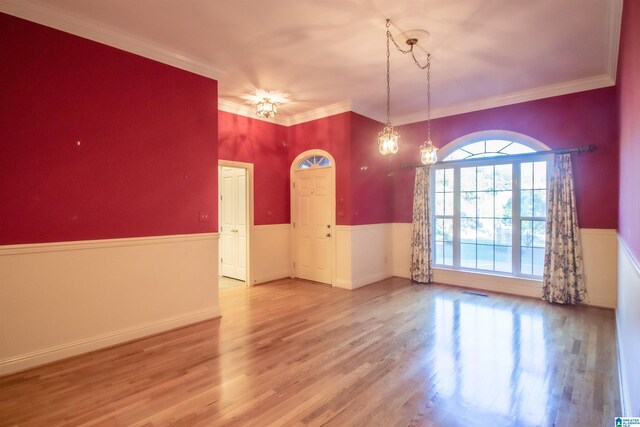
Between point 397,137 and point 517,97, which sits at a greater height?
point 517,97

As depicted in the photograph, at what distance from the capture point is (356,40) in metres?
3.46

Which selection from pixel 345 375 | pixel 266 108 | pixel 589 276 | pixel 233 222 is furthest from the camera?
pixel 233 222

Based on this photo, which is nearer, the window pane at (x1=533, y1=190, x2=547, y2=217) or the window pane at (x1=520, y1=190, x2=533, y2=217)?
the window pane at (x1=533, y1=190, x2=547, y2=217)

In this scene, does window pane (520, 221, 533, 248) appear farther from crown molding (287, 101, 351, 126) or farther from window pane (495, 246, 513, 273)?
crown molding (287, 101, 351, 126)

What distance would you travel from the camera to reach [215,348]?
322 cm

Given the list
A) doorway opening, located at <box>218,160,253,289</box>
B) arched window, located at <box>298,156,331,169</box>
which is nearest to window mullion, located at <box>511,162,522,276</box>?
arched window, located at <box>298,156,331,169</box>

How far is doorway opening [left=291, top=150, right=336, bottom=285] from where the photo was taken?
19.1ft

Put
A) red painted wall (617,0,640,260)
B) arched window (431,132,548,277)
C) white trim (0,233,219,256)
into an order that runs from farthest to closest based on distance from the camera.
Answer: arched window (431,132,548,277)
white trim (0,233,219,256)
red painted wall (617,0,640,260)

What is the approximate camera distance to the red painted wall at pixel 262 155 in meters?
5.47

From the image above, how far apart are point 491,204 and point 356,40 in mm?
3623

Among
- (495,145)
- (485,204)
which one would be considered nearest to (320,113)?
(495,145)

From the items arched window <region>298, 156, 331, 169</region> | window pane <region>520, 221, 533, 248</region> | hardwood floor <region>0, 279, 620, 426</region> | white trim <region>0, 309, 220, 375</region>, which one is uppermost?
arched window <region>298, 156, 331, 169</region>

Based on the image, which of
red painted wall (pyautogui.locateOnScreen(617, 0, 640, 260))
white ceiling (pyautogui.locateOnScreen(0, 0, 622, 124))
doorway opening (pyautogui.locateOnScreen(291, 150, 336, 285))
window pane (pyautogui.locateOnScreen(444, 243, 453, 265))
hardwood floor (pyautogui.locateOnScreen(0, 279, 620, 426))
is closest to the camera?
red painted wall (pyautogui.locateOnScreen(617, 0, 640, 260))

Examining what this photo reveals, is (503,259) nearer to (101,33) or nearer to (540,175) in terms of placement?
(540,175)
